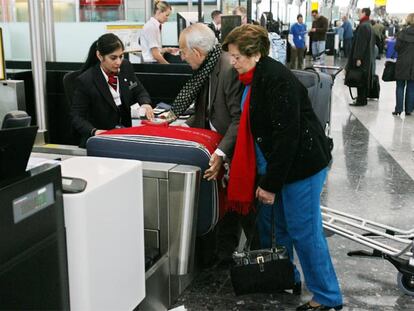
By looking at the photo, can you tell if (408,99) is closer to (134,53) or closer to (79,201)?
(134,53)

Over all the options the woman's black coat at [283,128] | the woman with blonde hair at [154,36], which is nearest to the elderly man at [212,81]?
the woman's black coat at [283,128]

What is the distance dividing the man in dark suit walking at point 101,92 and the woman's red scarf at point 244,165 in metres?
1.00

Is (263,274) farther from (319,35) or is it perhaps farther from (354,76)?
(319,35)

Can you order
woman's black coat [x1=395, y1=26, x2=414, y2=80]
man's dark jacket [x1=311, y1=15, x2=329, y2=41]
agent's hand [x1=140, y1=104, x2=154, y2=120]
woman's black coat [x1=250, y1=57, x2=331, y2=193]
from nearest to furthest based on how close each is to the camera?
woman's black coat [x1=250, y1=57, x2=331, y2=193] < agent's hand [x1=140, y1=104, x2=154, y2=120] < woman's black coat [x1=395, y1=26, x2=414, y2=80] < man's dark jacket [x1=311, y1=15, x2=329, y2=41]

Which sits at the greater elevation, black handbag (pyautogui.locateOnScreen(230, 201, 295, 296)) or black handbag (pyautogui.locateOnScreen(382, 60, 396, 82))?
black handbag (pyautogui.locateOnScreen(382, 60, 396, 82))

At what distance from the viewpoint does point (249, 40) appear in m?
2.51

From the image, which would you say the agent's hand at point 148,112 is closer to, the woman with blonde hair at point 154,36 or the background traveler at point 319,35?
the woman with blonde hair at point 154,36

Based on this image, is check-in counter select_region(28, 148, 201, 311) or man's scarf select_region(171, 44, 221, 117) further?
man's scarf select_region(171, 44, 221, 117)

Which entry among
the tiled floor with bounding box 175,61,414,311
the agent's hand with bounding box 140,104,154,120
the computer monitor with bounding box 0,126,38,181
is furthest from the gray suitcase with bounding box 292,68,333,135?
the computer monitor with bounding box 0,126,38,181

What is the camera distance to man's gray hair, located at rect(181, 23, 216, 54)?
113 inches

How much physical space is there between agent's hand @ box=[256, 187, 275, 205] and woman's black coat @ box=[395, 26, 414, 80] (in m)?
7.09

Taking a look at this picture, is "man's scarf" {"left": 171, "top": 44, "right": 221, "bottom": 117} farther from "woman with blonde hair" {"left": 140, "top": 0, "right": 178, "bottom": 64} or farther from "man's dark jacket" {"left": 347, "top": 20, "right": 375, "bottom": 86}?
"man's dark jacket" {"left": 347, "top": 20, "right": 375, "bottom": 86}

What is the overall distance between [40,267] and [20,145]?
0.35 metres

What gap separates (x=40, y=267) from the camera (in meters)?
1.57
